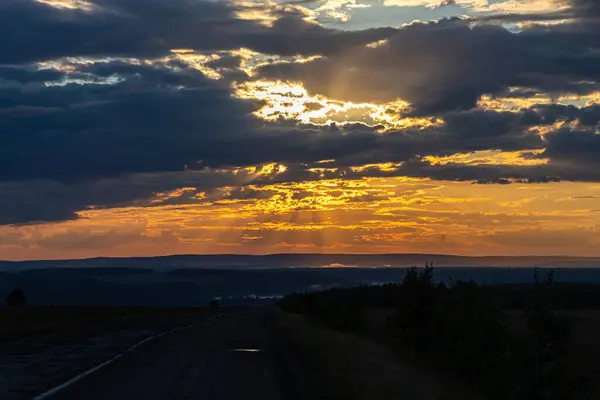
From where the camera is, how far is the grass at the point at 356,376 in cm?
2158

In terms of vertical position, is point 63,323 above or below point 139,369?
below

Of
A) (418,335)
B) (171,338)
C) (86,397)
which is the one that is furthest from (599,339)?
(86,397)

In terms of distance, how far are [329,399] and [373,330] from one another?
45.4m

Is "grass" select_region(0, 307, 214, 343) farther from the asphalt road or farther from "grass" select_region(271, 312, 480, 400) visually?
"grass" select_region(271, 312, 480, 400)

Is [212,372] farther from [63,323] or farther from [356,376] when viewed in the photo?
[63,323]

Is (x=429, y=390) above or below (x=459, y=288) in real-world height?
below

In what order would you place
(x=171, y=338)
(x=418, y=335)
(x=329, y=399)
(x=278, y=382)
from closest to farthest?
(x=329, y=399)
(x=278, y=382)
(x=418, y=335)
(x=171, y=338)

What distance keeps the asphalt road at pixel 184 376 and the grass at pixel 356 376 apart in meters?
0.90

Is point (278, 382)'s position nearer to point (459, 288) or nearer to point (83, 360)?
point (83, 360)

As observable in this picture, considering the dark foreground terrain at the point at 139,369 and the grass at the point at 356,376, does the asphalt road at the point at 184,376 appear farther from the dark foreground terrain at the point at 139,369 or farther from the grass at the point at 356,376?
the grass at the point at 356,376

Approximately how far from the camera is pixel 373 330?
211 ft

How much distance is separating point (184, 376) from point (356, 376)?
5025 millimetres

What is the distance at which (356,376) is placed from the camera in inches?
1016

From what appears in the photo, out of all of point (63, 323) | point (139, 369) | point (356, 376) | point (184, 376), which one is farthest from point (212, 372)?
point (63, 323)
